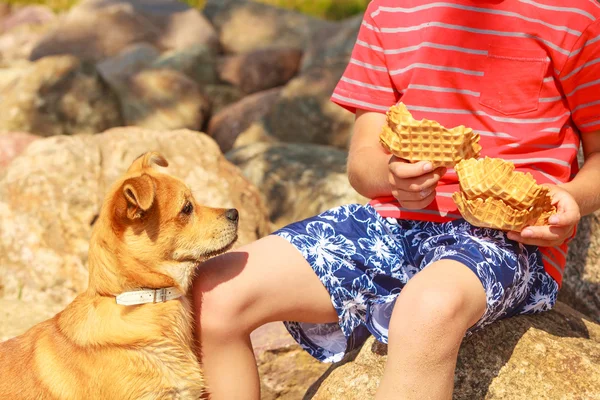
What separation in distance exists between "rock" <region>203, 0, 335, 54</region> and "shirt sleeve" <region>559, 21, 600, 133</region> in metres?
8.92

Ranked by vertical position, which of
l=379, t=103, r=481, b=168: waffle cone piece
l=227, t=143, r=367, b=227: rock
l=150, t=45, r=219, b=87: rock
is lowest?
l=150, t=45, r=219, b=87: rock

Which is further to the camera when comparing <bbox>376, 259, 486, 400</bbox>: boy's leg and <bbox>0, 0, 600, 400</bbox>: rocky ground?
<bbox>0, 0, 600, 400</bbox>: rocky ground

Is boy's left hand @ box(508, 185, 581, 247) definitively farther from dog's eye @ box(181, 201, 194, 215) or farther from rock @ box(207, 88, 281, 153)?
rock @ box(207, 88, 281, 153)

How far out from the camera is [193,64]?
10930 mm

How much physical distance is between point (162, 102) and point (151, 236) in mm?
6228

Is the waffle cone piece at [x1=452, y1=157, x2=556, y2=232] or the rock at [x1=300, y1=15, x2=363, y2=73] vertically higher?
the waffle cone piece at [x1=452, y1=157, x2=556, y2=232]

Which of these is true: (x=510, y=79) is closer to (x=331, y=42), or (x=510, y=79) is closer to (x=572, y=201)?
(x=572, y=201)

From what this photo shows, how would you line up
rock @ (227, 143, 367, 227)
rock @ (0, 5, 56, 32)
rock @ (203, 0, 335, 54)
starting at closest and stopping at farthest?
rock @ (227, 143, 367, 227) → rock @ (203, 0, 335, 54) → rock @ (0, 5, 56, 32)

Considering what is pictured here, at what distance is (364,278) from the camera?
3.28 meters

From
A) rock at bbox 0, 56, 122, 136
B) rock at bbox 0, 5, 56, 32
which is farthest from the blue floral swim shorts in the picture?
rock at bbox 0, 5, 56, 32

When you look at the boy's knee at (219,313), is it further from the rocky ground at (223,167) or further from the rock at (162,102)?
the rock at (162,102)

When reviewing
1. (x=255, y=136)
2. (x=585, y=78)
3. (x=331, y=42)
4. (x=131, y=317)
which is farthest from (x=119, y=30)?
(x=585, y=78)

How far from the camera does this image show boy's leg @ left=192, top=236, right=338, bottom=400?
10.3ft

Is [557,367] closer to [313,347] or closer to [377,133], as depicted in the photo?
[313,347]
